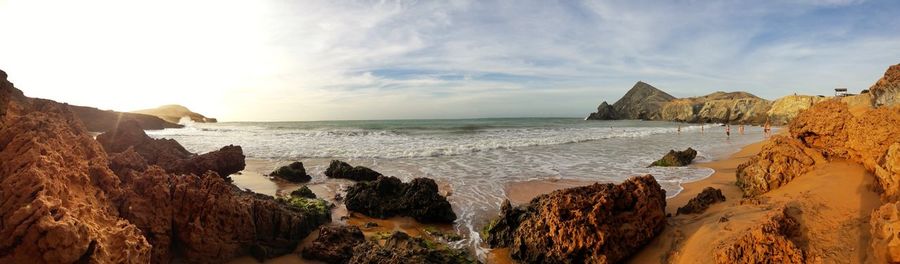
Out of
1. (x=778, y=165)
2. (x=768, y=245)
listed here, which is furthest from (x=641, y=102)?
(x=768, y=245)

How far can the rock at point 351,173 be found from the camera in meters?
12.4

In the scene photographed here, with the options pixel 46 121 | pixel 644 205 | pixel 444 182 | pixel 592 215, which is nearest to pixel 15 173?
pixel 46 121

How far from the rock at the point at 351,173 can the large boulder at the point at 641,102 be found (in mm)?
100632

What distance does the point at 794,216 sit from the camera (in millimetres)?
4820

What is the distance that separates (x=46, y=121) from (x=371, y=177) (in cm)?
846

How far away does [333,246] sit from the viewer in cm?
581

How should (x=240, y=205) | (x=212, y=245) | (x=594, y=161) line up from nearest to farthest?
(x=212, y=245), (x=240, y=205), (x=594, y=161)

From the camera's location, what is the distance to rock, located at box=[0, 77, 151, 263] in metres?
3.05

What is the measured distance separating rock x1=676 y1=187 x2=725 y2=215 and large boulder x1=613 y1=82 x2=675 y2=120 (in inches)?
4019

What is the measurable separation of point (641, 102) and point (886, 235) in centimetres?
11335

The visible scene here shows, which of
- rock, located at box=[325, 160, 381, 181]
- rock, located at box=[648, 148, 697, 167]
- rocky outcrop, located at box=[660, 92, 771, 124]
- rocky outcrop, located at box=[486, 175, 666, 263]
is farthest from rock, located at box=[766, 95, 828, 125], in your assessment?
rocky outcrop, located at box=[486, 175, 666, 263]

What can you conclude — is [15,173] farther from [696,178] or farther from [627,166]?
[627,166]

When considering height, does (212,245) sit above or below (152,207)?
below

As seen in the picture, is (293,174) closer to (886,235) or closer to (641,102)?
(886,235)
